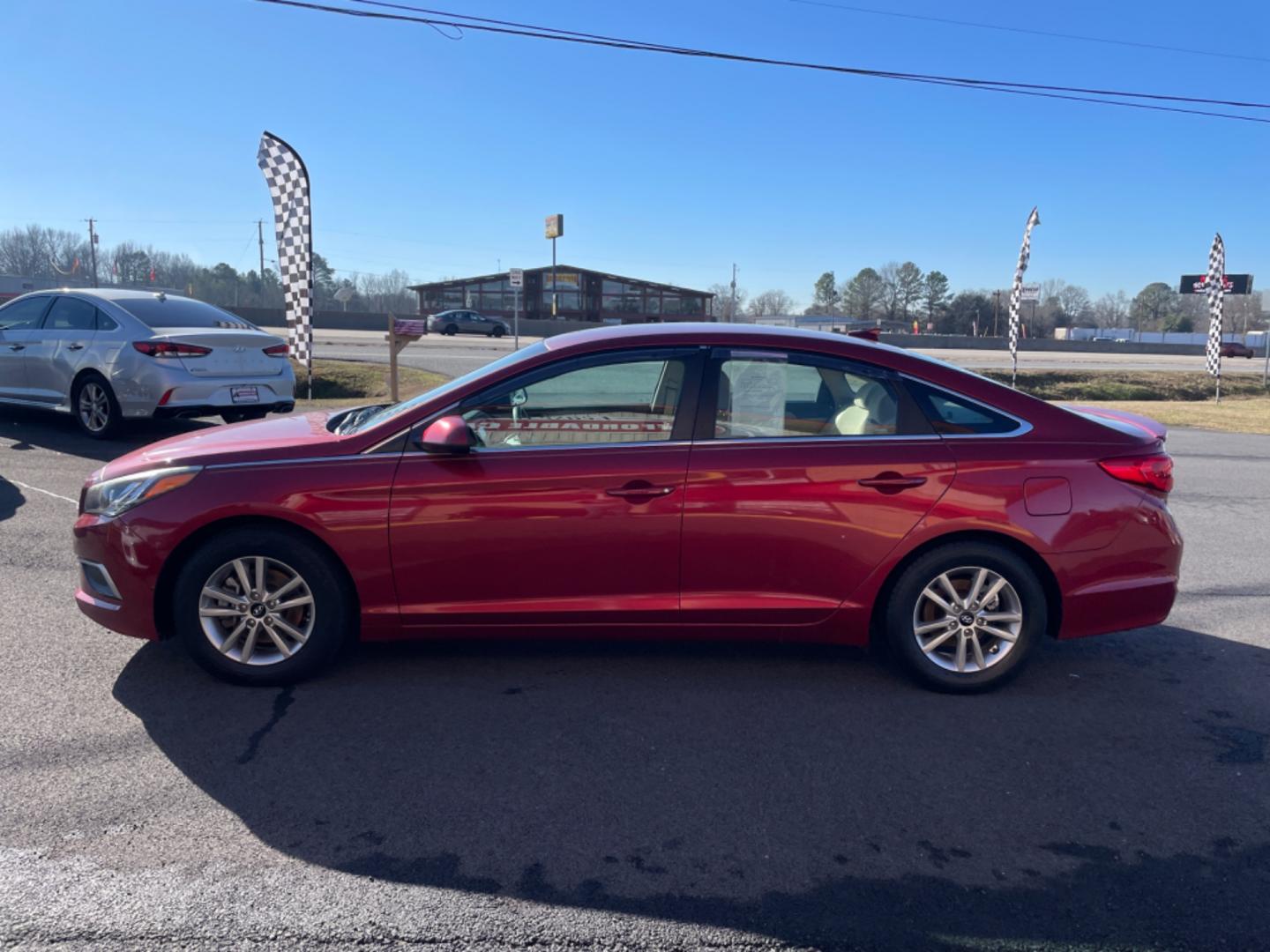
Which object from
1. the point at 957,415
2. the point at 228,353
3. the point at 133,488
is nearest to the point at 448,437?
the point at 133,488

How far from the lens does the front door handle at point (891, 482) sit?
4094mm

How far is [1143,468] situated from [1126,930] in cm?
224

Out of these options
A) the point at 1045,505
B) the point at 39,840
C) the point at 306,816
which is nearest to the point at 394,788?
the point at 306,816

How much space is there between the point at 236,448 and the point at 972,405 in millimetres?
3262

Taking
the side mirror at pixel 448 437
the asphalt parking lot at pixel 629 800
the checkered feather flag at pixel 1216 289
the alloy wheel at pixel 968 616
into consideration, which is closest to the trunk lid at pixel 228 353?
the asphalt parking lot at pixel 629 800

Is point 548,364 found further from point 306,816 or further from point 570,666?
point 306,816

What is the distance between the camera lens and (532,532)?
13.1 feet

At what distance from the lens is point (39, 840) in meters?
2.95

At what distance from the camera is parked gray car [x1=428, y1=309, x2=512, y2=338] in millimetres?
48062

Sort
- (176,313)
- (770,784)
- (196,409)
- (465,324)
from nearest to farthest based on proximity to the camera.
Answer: (770,784)
(196,409)
(176,313)
(465,324)

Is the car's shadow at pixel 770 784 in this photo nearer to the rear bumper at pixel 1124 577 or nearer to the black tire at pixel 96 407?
the rear bumper at pixel 1124 577

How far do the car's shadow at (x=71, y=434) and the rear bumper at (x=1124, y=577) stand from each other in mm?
8514

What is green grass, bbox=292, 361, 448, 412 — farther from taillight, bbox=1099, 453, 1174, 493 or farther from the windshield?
taillight, bbox=1099, 453, 1174, 493

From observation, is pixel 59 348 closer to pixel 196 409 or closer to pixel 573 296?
pixel 196 409
